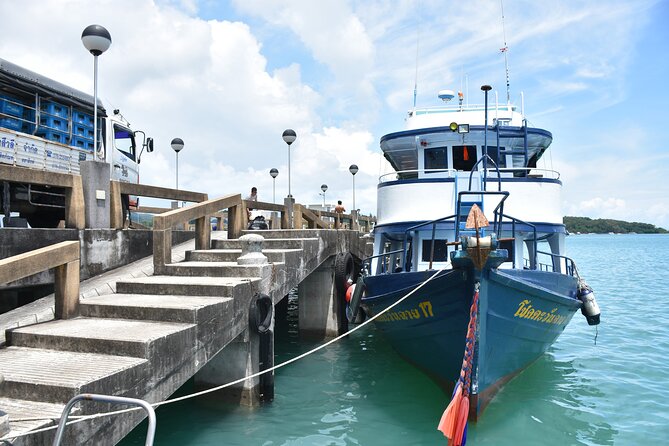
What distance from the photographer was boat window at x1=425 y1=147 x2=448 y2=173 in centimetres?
1143

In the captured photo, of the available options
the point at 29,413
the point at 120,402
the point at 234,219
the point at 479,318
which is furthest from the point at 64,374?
the point at 234,219

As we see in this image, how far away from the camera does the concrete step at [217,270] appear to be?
7914 millimetres

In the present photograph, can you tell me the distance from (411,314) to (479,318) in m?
1.60

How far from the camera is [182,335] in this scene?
19.0 feet

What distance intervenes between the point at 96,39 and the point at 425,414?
816cm

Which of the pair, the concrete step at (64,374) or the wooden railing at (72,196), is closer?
the concrete step at (64,374)

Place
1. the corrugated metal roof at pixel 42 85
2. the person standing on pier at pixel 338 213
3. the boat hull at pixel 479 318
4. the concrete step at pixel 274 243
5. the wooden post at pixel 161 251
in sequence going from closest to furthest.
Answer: the boat hull at pixel 479 318 < the wooden post at pixel 161 251 < the concrete step at pixel 274 243 < the corrugated metal roof at pixel 42 85 < the person standing on pier at pixel 338 213

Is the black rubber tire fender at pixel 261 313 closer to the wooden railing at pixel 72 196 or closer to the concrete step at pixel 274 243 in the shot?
the concrete step at pixel 274 243

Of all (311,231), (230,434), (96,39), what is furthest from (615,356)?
(96,39)

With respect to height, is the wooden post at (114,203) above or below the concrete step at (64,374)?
above

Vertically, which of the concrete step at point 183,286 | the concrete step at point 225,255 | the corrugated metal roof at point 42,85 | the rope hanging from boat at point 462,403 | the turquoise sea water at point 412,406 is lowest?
the turquoise sea water at point 412,406

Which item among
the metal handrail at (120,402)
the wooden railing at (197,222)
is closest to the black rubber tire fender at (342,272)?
the wooden railing at (197,222)

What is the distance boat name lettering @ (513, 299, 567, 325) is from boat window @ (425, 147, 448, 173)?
160 inches

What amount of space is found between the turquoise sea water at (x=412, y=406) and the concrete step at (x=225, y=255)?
2.27 meters
